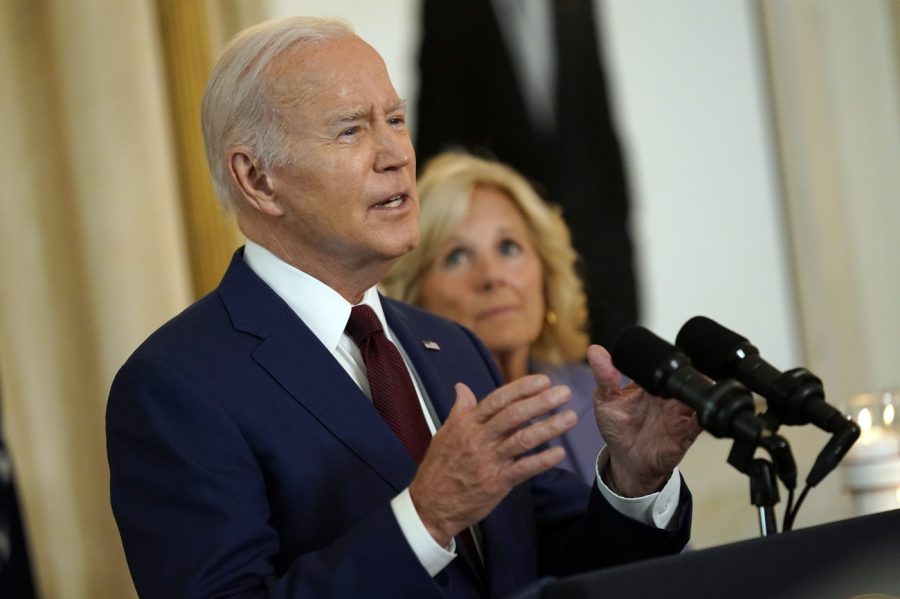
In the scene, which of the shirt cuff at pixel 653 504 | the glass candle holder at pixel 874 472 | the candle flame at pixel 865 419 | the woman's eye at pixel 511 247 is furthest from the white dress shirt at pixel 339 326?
the woman's eye at pixel 511 247

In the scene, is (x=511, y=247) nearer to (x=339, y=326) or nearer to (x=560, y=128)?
(x=560, y=128)

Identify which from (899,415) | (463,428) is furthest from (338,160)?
(899,415)

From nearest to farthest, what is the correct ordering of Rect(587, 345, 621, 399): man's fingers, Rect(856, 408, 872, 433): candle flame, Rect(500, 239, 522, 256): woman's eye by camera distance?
Rect(587, 345, 621, 399): man's fingers
Rect(856, 408, 872, 433): candle flame
Rect(500, 239, 522, 256): woman's eye

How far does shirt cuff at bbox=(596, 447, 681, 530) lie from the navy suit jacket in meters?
0.02

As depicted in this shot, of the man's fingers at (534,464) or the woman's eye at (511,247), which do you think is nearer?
the man's fingers at (534,464)

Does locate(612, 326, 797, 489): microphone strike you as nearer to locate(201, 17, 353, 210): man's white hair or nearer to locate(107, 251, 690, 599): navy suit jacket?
locate(107, 251, 690, 599): navy suit jacket

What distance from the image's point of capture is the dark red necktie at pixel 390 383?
6.89ft

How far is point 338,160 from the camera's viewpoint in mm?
2186

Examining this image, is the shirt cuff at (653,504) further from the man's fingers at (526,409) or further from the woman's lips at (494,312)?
the woman's lips at (494,312)

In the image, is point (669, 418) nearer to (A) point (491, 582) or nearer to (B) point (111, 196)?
(A) point (491, 582)

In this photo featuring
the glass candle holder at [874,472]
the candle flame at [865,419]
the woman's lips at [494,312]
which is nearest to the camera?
the glass candle holder at [874,472]

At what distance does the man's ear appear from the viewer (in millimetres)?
2265

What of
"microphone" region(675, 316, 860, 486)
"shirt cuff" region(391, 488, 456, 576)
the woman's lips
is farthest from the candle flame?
"shirt cuff" region(391, 488, 456, 576)

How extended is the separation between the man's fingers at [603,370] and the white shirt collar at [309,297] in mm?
472
